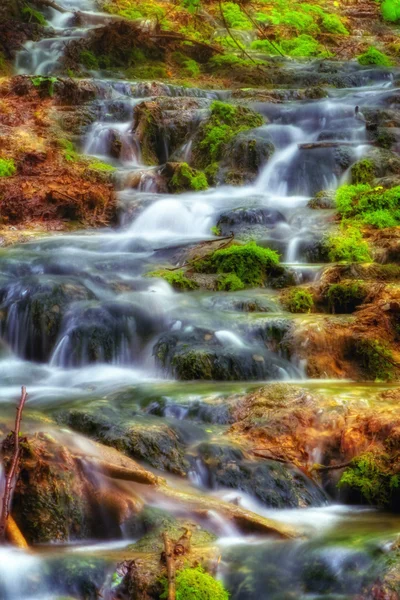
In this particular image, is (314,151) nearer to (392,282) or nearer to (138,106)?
(138,106)

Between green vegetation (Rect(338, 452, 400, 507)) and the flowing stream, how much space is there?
0.14 m

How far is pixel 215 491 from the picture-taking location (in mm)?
4625

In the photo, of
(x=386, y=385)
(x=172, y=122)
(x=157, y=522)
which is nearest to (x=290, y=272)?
(x=386, y=385)

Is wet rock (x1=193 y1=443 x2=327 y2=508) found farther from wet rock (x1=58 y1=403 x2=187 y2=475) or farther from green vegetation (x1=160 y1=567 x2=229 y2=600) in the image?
green vegetation (x1=160 y1=567 x2=229 y2=600)

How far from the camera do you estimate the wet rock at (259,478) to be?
4621 mm

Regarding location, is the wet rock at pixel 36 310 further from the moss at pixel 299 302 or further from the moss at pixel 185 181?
the moss at pixel 185 181

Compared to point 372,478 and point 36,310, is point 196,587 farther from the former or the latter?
point 36,310

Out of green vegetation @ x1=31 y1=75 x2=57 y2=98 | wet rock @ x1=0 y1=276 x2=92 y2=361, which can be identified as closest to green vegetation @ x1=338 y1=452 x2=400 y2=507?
wet rock @ x1=0 y1=276 x2=92 y2=361

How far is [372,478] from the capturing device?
478 cm

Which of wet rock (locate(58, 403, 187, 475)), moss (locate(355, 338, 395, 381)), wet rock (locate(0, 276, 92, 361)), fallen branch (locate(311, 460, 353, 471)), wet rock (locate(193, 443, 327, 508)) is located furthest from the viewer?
wet rock (locate(0, 276, 92, 361))

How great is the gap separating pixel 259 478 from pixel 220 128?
10249mm

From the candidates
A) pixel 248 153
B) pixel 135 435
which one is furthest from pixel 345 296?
pixel 248 153

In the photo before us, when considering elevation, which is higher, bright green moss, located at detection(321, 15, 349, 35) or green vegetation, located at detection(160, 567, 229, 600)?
bright green moss, located at detection(321, 15, 349, 35)

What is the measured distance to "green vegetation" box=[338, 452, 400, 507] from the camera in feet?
15.4
